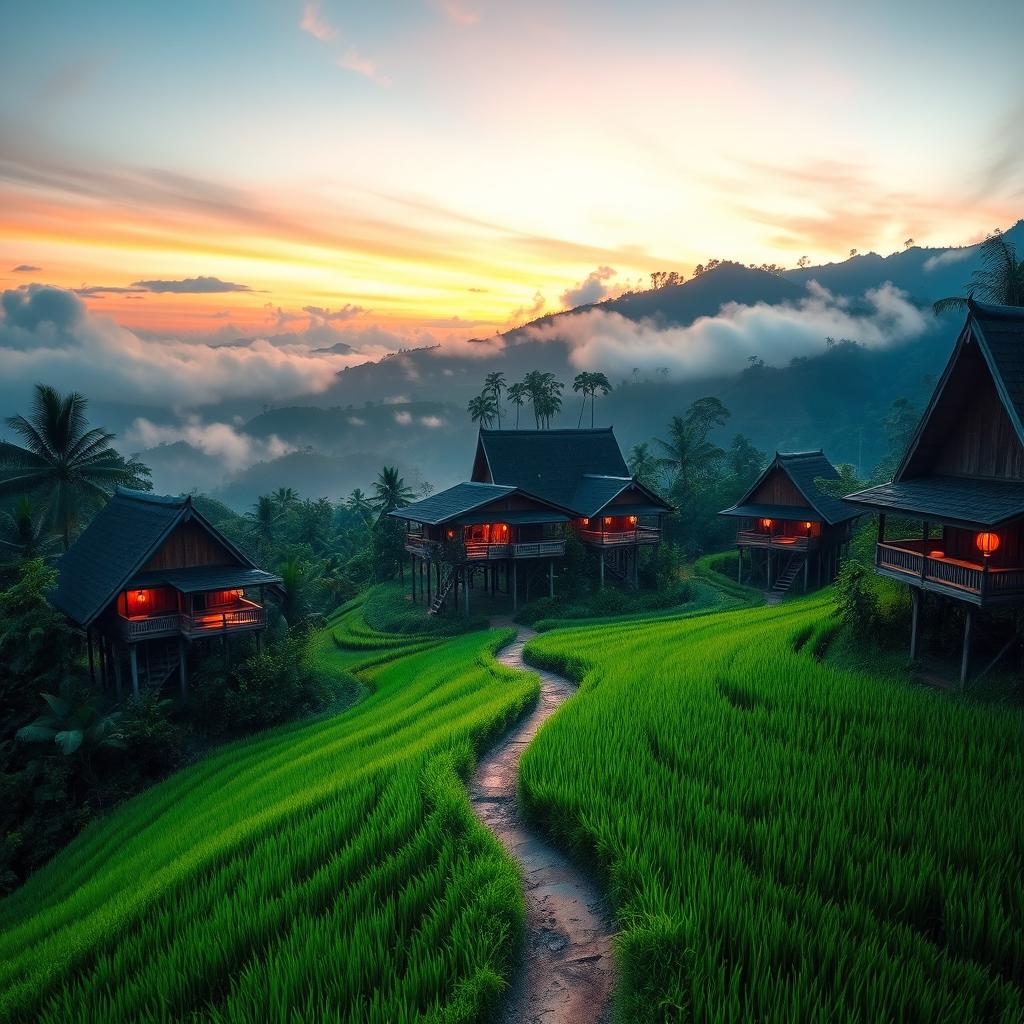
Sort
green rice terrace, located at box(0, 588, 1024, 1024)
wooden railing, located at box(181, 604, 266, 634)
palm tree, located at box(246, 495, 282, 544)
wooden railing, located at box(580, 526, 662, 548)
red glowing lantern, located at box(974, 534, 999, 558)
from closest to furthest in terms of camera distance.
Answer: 1. green rice terrace, located at box(0, 588, 1024, 1024)
2. red glowing lantern, located at box(974, 534, 999, 558)
3. wooden railing, located at box(181, 604, 266, 634)
4. wooden railing, located at box(580, 526, 662, 548)
5. palm tree, located at box(246, 495, 282, 544)

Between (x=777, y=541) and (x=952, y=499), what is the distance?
22.5 meters

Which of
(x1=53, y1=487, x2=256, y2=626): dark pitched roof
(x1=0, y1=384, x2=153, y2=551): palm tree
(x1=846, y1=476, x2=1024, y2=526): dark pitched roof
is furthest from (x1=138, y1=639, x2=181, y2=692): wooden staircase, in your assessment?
(x1=846, y1=476, x2=1024, y2=526): dark pitched roof

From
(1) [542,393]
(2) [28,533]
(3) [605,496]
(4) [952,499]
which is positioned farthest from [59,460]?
(1) [542,393]

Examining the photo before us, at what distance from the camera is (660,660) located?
55.4 feet

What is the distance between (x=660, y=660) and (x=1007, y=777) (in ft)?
27.9

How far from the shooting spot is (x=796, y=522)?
3738 cm

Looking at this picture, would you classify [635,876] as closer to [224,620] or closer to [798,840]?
[798,840]

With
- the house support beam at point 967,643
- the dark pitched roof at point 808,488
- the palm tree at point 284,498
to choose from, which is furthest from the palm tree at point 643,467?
the house support beam at point 967,643

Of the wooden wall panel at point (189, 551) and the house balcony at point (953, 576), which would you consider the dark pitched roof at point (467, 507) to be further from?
the house balcony at point (953, 576)

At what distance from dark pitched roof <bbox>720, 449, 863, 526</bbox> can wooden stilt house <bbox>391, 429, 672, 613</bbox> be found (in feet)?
18.4

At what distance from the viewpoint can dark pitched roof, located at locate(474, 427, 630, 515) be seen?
40719mm

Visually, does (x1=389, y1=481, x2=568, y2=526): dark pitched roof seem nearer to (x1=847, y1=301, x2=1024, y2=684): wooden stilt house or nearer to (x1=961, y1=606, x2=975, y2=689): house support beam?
(x1=847, y1=301, x2=1024, y2=684): wooden stilt house

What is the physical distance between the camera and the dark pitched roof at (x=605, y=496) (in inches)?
1496

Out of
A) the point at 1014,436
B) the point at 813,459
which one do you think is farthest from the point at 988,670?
the point at 813,459
